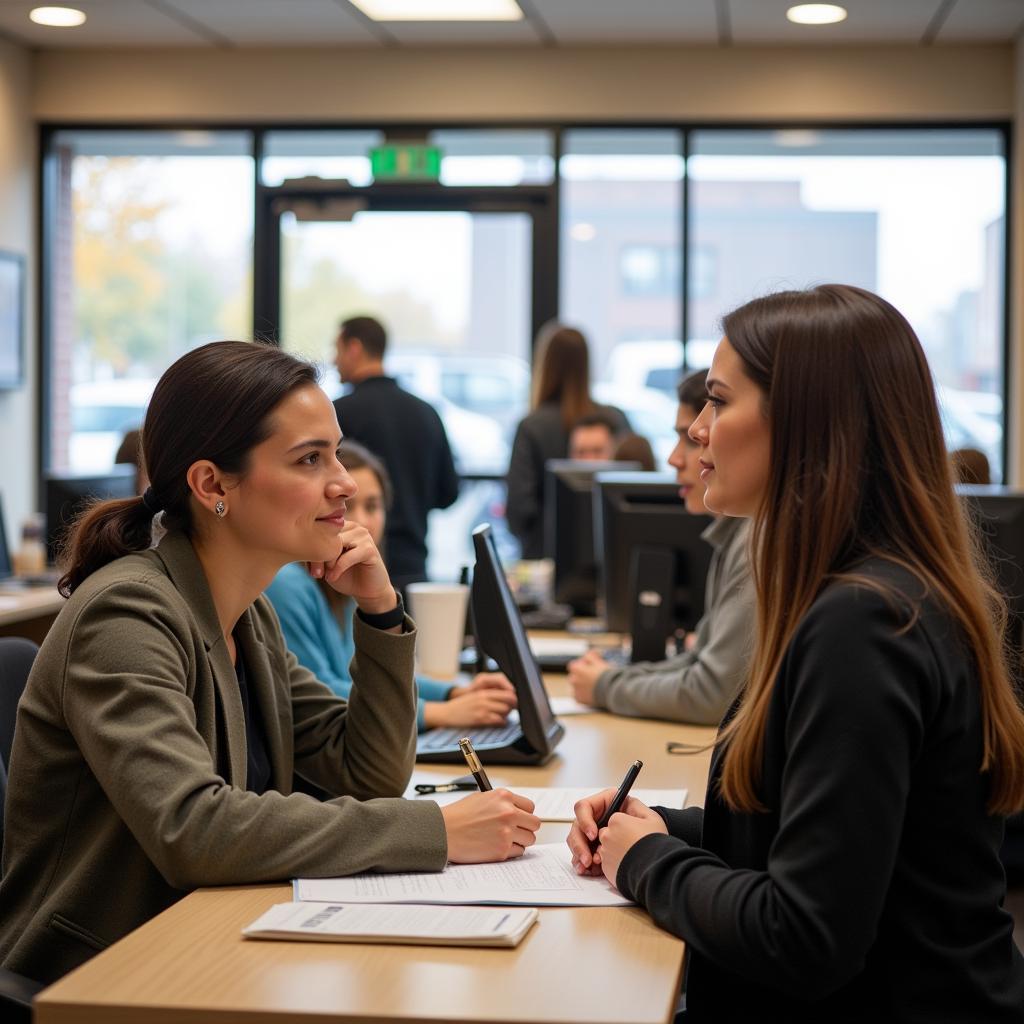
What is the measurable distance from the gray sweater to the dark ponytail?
3.35 ft

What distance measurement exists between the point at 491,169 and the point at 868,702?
5.49m

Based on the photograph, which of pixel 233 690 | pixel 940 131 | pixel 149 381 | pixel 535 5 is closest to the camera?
pixel 233 690

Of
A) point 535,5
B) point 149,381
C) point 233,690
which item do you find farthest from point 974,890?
point 149,381

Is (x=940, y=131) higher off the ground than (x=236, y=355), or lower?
higher

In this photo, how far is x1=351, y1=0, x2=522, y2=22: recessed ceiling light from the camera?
18.3ft

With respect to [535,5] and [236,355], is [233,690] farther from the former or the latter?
[535,5]

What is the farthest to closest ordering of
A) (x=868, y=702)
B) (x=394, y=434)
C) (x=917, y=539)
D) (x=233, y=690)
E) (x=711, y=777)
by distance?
(x=394, y=434) < (x=233, y=690) < (x=711, y=777) < (x=917, y=539) < (x=868, y=702)

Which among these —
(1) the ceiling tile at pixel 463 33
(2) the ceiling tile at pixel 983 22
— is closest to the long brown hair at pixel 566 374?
(1) the ceiling tile at pixel 463 33

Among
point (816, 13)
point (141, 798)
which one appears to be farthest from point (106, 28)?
point (141, 798)

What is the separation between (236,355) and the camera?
1646 millimetres

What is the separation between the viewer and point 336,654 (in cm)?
245

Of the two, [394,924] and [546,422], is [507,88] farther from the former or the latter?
[394,924]

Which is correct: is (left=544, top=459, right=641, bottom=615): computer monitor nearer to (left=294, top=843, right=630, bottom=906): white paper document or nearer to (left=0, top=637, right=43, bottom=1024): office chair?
(left=0, top=637, right=43, bottom=1024): office chair

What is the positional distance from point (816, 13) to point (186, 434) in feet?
15.2
